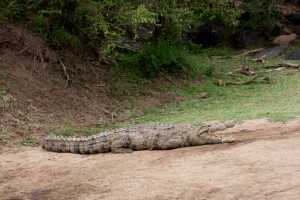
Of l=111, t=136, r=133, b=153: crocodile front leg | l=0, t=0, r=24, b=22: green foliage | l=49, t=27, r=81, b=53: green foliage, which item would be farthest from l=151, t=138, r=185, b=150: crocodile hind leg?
l=0, t=0, r=24, b=22: green foliage

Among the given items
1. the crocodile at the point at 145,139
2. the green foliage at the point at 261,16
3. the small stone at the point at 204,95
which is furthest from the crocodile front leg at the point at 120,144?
the green foliage at the point at 261,16

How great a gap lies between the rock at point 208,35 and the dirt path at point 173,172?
528 inches

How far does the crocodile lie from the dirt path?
6.9 inches

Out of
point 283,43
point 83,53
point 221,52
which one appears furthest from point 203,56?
point 83,53

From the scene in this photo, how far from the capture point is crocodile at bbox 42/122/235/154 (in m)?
8.13

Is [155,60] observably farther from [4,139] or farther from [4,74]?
[4,139]

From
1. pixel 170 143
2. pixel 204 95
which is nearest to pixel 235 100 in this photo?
pixel 204 95

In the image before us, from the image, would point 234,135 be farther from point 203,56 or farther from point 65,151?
point 203,56

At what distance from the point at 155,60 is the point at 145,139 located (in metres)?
6.12

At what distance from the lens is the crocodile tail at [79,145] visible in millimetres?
8203

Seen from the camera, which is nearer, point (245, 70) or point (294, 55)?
point (245, 70)

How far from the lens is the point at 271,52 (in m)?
19.0

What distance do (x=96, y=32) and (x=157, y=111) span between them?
2.43 metres

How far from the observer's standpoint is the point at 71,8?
1279 cm
